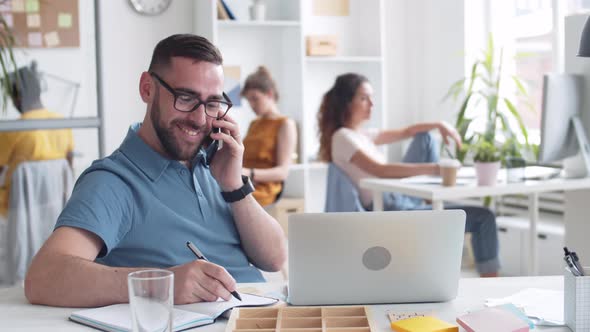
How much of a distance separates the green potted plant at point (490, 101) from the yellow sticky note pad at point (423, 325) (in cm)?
320

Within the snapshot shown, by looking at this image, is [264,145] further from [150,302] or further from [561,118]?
[150,302]

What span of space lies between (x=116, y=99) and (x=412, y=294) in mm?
3683

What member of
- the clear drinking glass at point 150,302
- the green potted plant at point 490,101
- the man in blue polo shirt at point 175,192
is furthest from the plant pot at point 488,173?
the clear drinking glass at point 150,302

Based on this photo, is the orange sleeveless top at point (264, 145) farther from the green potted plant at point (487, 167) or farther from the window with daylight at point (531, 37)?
the window with daylight at point (531, 37)

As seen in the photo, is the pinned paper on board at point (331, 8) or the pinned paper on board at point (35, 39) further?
the pinned paper on board at point (331, 8)

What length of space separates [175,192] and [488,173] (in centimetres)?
202

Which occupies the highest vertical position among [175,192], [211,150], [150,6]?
[150,6]

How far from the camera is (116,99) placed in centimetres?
498

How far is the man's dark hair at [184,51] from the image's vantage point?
2.02m

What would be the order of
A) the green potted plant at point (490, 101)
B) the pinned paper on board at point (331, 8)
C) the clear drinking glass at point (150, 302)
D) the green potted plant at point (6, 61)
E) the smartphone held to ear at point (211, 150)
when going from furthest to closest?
the pinned paper on board at point (331, 8) → the green potted plant at point (490, 101) → the green potted plant at point (6, 61) → the smartphone held to ear at point (211, 150) → the clear drinking glass at point (150, 302)

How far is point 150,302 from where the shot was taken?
4.14 ft

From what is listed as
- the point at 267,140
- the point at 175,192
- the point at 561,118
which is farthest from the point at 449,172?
the point at 175,192

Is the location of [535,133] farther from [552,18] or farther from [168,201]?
[168,201]

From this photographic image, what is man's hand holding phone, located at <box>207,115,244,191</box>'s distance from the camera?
2.01 meters
